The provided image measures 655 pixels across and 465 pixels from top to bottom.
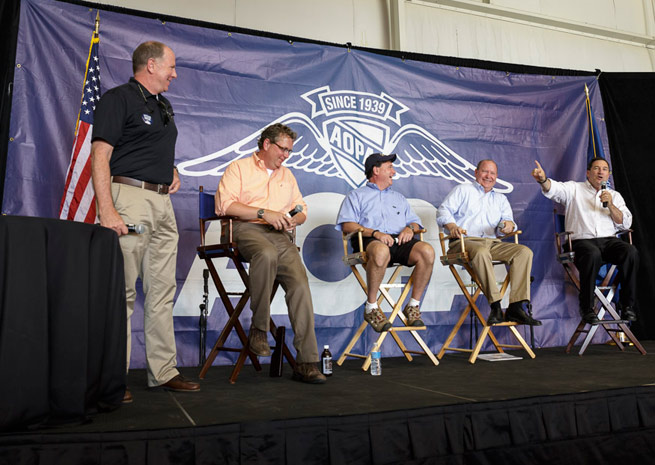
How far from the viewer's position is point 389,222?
153 inches

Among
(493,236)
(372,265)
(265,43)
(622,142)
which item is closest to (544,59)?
(622,142)

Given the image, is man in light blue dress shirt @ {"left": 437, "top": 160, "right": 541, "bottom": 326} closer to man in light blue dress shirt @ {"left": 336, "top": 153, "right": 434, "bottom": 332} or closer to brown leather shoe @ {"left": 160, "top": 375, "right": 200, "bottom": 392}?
man in light blue dress shirt @ {"left": 336, "top": 153, "right": 434, "bottom": 332}

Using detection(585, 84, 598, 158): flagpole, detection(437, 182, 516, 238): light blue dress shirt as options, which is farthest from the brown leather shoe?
detection(585, 84, 598, 158): flagpole

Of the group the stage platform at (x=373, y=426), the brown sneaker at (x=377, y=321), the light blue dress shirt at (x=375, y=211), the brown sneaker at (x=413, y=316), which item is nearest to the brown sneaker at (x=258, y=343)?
the stage platform at (x=373, y=426)

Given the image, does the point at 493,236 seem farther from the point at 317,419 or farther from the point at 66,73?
the point at 66,73

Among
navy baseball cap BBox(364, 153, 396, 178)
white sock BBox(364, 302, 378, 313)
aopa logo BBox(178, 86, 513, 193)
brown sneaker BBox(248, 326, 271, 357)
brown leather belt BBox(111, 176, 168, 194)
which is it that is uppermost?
aopa logo BBox(178, 86, 513, 193)

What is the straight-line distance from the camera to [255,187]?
10.6 feet

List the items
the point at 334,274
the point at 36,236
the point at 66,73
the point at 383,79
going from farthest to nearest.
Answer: the point at 383,79
the point at 334,274
the point at 66,73
the point at 36,236

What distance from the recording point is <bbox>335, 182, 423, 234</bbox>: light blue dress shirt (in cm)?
382

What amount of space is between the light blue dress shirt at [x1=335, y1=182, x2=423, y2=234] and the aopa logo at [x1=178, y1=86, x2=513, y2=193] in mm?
446

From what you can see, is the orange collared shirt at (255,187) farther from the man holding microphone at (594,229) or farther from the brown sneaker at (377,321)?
the man holding microphone at (594,229)

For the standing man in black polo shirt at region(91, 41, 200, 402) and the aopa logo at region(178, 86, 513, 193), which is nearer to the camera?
the standing man in black polo shirt at region(91, 41, 200, 402)

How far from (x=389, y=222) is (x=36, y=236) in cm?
259

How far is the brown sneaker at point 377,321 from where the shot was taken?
3287 mm
